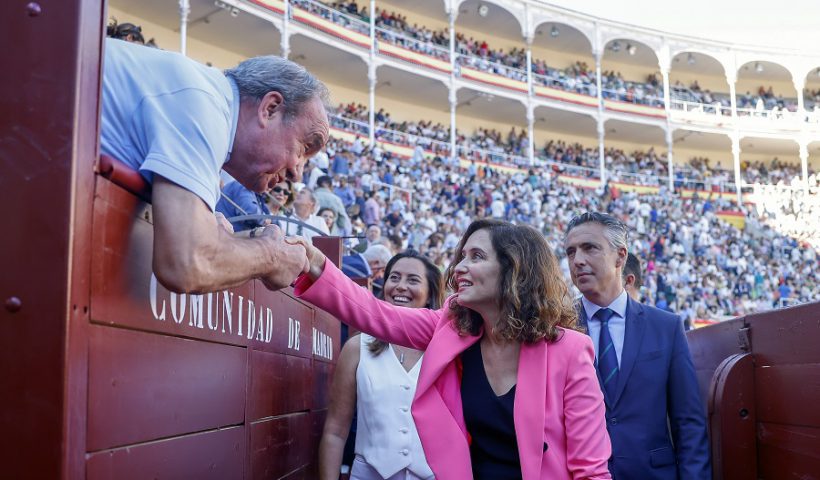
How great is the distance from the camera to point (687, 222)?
2791 cm

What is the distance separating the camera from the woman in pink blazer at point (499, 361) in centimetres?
216

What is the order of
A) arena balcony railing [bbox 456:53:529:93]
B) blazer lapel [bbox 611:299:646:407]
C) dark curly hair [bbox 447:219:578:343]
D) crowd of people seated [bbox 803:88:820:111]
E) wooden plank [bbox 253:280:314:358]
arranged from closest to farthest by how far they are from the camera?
dark curly hair [bbox 447:219:578:343], wooden plank [bbox 253:280:314:358], blazer lapel [bbox 611:299:646:407], arena balcony railing [bbox 456:53:529:93], crowd of people seated [bbox 803:88:820:111]

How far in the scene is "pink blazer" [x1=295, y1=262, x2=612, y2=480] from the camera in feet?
A: 7.02

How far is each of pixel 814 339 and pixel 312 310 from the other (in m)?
2.01

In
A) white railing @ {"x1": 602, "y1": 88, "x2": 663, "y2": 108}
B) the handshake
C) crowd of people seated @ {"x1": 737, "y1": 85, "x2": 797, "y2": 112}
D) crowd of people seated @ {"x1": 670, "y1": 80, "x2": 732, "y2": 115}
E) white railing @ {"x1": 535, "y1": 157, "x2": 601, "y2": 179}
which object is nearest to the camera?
the handshake

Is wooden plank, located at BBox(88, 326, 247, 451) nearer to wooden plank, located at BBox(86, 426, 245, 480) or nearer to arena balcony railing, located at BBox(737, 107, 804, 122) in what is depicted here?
wooden plank, located at BBox(86, 426, 245, 480)

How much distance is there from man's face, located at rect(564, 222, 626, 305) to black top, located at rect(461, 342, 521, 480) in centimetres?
101

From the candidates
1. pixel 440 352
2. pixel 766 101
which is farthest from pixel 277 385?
pixel 766 101

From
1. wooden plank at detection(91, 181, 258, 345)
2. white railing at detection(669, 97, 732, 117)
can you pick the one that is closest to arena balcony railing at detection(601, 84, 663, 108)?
white railing at detection(669, 97, 732, 117)

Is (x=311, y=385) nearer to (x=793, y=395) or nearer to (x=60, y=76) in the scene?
(x=793, y=395)

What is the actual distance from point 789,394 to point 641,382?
0.51 meters

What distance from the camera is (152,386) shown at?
164 cm

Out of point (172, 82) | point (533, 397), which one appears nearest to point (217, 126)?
point (172, 82)

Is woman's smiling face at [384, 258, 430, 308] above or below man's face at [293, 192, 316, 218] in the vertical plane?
below
